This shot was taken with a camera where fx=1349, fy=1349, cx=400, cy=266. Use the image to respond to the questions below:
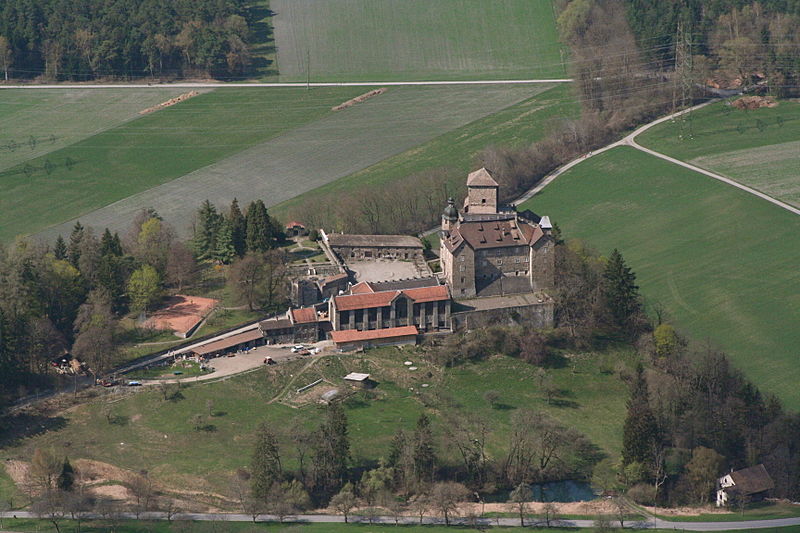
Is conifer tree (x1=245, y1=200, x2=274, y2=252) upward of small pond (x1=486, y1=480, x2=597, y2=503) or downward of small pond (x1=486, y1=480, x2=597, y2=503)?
upward

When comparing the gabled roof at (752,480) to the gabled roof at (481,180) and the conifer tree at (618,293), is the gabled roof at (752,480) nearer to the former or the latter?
the conifer tree at (618,293)

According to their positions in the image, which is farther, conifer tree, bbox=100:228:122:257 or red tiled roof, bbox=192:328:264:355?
conifer tree, bbox=100:228:122:257

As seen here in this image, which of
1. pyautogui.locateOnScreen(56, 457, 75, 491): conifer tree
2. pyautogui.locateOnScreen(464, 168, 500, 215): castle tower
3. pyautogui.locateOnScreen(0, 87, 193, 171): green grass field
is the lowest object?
pyautogui.locateOnScreen(56, 457, 75, 491): conifer tree

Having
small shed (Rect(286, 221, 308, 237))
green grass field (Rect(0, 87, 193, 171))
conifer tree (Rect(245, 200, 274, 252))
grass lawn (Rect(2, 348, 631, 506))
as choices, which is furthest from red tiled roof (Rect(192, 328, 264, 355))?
green grass field (Rect(0, 87, 193, 171))

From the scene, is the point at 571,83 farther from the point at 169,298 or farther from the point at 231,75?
the point at 169,298

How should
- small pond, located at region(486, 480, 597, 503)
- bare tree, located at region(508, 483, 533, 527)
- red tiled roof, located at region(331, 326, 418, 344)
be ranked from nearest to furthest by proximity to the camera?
bare tree, located at region(508, 483, 533, 527), small pond, located at region(486, 480, 597, 503), red tiled roof, located at region(331, 326, 418, 344)

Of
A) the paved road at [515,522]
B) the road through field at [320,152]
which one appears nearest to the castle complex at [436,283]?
the paved road at [515,522]

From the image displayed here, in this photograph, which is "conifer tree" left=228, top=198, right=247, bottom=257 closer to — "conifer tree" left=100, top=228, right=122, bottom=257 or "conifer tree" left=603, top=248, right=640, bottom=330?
"conifer tree" left=100, top=228, right=122, bottom=257

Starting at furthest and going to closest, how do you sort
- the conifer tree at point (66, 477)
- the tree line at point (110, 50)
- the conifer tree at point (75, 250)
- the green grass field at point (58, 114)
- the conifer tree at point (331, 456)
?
the tree line at point (110, 50) < the green grass field at point (58, 114) < the conifer tree at point (75, 250) < the conifer tree at point (331, 456) < the conifer tree at point (66, 477)
